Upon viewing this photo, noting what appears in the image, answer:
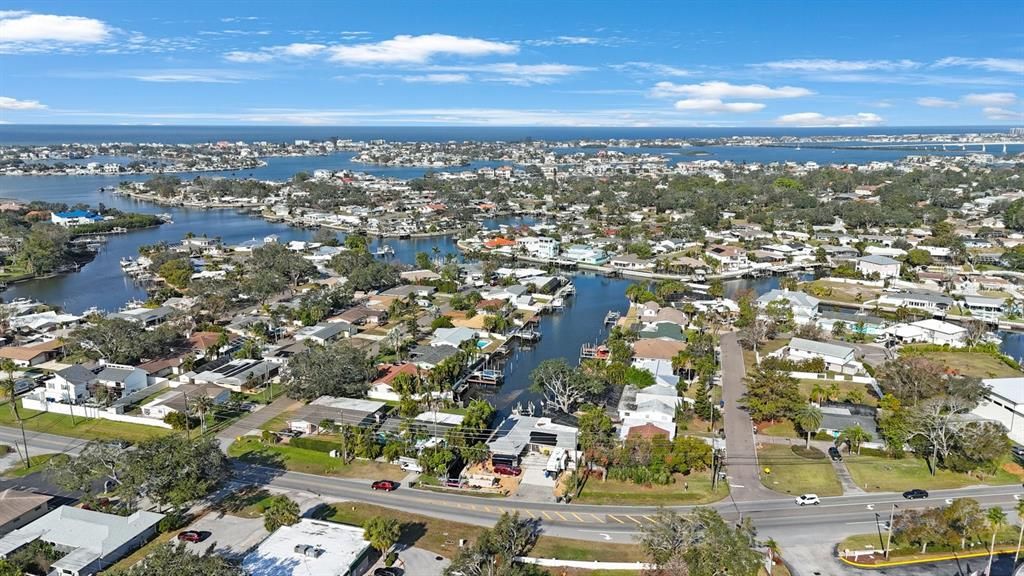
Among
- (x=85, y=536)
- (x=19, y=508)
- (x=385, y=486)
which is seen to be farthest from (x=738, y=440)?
(x=19, y=508)

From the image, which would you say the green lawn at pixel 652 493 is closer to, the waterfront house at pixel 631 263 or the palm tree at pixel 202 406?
the palm tree at pixel 202 406

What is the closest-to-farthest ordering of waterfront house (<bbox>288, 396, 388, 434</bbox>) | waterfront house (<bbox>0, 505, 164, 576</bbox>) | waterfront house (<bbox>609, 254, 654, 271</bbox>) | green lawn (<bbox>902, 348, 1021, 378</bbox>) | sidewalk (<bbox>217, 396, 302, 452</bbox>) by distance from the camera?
waterfront house (<bbox>0, 505, 164, 576</bbox>), sidewalk (<bbox>217, 396, 302, 452</bbox>), waterfront house (<bbox>288, 396, 388, 434</bbox>), green lawn (<bbox>902, 348, 1021, 378</bbox>), waterfront house (<bbox>609, 254, 654, 271</bbox>)

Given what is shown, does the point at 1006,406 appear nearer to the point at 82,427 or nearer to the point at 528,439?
the point at 528,439

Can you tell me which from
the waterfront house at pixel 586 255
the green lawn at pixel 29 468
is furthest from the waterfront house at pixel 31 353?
the waterfront house at pixel 586 255

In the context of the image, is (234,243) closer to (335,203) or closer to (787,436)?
(335,203)

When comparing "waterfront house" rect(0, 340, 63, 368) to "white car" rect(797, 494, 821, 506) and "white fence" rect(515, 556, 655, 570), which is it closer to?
"white fence" rect(515, 556, 655, 570)

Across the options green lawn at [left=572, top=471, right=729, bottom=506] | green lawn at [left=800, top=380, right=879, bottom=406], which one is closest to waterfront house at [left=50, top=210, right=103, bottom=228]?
green lawn at [left=572, top=471, right=729, bottom=506]
